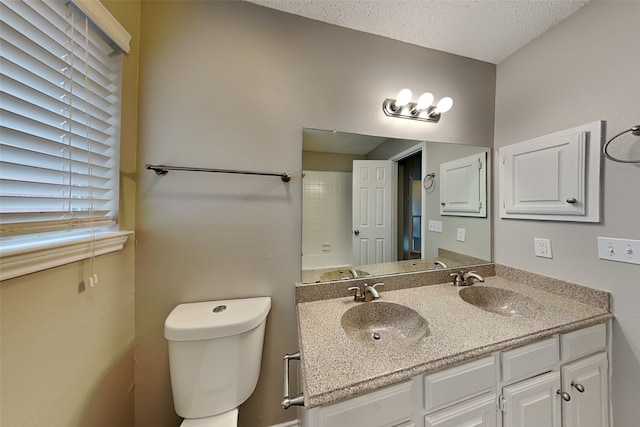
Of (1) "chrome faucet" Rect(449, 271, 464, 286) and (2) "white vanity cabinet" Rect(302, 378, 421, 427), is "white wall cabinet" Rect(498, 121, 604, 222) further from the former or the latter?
(2) "white vanity cabinet" Rect(302, 378, 421, 427)

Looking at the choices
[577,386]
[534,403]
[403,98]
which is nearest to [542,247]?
[577,386]

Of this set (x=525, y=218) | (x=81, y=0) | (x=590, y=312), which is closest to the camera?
(x=81, y=0)

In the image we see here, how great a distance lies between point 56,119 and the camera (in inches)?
25.8

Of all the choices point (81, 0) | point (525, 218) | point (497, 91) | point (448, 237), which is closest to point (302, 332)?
point (448, 237)

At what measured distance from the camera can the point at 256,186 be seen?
1102 millimetres

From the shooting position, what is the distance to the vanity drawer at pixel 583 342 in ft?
3.01

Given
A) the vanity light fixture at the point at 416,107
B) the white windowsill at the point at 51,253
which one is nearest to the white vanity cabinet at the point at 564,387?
the vanity light fixture at the point at 416,107

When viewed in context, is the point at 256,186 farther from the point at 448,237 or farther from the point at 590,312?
the point at 590,312

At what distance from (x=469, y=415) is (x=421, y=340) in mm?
300

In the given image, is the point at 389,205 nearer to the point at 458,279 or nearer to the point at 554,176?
the point at 458,279

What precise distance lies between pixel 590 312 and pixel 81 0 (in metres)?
2.40

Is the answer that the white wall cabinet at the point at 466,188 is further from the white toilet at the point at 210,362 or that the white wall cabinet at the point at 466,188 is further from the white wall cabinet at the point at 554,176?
the white toilet at the point at 210,362

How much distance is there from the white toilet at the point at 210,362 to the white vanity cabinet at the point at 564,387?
3.46ft

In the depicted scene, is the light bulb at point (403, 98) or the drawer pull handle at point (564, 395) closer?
the drawer pull handle at point (564, 395)
